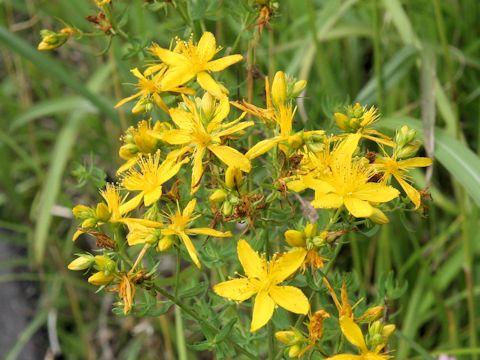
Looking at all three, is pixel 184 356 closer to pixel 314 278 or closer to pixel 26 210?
pixel 314 278

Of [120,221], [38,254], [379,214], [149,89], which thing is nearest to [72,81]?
[38,254]

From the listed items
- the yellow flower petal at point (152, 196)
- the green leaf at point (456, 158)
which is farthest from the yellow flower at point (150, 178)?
the green leaf at point (456, 158)

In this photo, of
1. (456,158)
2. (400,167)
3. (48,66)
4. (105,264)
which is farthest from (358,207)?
(48,66)

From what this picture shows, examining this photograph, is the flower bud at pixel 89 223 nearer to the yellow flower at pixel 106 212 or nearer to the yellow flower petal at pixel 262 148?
the yellow flower at pixel 106 212

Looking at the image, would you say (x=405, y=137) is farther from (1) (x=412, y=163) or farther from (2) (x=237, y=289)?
(2) (x=237, y=289)

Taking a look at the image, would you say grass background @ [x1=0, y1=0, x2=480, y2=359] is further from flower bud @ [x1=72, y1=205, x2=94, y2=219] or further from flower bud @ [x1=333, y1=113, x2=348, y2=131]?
flower bud @ [x1=72, y1=205, x2=94, y2=219]

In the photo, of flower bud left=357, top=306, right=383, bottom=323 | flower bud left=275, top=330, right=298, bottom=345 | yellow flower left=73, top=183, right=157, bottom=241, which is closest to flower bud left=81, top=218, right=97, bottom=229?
yellow flower left=73, top=183, right=157, bottom=241

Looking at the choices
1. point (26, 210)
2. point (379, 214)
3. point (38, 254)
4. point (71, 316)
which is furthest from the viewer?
point (26, 210)
